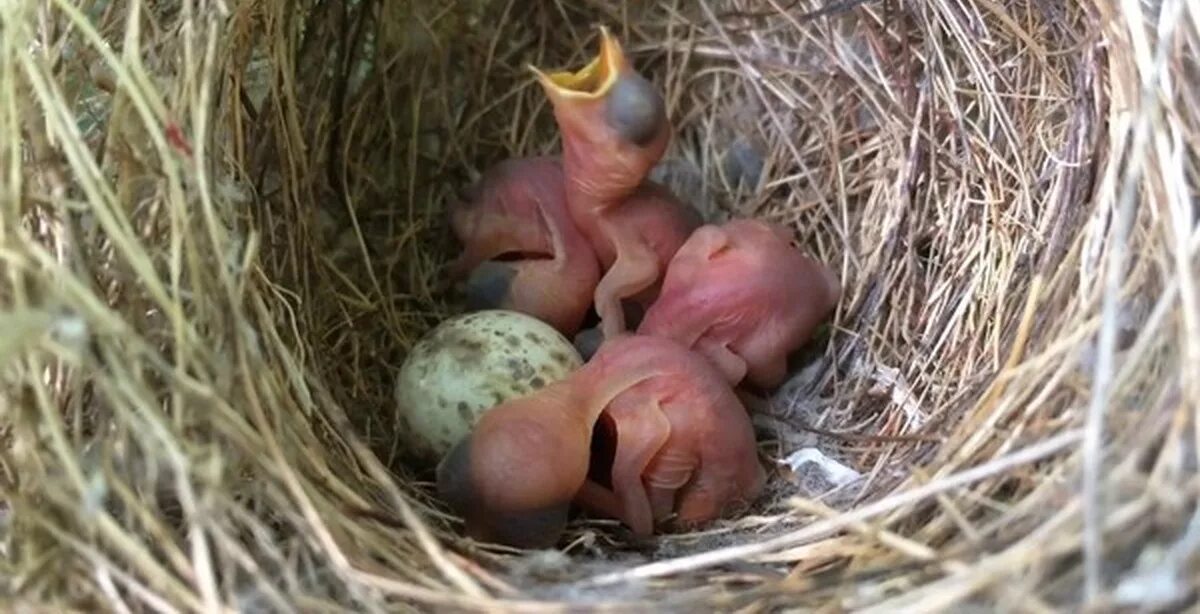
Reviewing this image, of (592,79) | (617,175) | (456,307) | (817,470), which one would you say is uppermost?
(592,79)

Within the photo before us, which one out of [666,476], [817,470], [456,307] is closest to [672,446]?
[666,476]

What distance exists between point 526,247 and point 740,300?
31cm

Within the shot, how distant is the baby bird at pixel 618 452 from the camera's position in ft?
4.61

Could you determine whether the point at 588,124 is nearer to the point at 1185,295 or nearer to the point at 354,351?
the point at 354,351

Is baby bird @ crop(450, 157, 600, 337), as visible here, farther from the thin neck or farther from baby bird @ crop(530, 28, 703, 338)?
the thin neck

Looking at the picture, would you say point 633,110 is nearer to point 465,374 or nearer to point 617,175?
point 617,175

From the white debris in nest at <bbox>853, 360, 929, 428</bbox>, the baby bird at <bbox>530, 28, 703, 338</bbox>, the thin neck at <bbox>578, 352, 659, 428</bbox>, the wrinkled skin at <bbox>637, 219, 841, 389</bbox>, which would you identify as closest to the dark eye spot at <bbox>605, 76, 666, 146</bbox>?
the baby bird at <bbox>530, 28, 703, 338</bbox>

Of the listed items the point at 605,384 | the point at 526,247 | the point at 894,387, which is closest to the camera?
the point at 605,384

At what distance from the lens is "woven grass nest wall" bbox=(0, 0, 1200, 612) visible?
41.8 inches

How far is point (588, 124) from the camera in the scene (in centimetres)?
158

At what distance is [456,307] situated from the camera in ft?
5.88

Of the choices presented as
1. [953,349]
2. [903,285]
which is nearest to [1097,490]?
[953,349]

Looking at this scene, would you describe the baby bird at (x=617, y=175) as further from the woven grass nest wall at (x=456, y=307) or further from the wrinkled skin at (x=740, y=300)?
the woven grass nest wall at (x=456, y=307)

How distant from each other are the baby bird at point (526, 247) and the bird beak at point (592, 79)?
0.53ft
